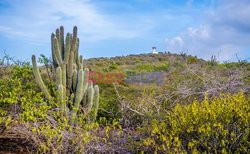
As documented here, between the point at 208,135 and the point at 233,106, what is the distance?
2.47ft

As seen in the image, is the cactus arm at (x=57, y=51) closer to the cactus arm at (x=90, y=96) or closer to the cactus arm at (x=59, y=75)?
the cactus arm at (x=59, y=75)

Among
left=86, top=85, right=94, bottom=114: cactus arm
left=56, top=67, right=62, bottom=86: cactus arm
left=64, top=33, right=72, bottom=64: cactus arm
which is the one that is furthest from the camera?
left=64, top=33, right=72, bottom=64: cactus arm

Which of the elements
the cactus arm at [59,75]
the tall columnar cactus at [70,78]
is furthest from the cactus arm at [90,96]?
the cactus arm at [59,75]

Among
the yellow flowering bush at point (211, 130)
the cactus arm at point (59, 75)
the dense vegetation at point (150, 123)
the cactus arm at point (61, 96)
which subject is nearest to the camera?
the yellow flowering bush at point (211, 130)

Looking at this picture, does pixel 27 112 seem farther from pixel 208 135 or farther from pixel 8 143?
pixel 208 135

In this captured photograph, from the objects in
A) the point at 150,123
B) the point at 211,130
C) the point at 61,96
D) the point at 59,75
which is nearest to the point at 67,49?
the point at 59,75

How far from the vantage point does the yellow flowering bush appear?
18.4 ft

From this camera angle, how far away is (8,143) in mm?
7504

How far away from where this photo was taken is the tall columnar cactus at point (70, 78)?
27.7ft

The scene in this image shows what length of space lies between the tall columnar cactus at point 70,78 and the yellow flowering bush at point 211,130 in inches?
105

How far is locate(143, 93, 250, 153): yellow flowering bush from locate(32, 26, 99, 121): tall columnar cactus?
2674 mm

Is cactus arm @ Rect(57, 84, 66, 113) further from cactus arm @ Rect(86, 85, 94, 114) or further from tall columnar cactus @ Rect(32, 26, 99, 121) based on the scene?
cactus arm @ Rect(86, 85, 94, 114)

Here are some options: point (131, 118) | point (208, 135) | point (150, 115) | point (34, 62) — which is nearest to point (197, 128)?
point (208, 135)

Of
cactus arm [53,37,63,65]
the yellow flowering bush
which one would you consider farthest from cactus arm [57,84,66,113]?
the yellow flowering bush
